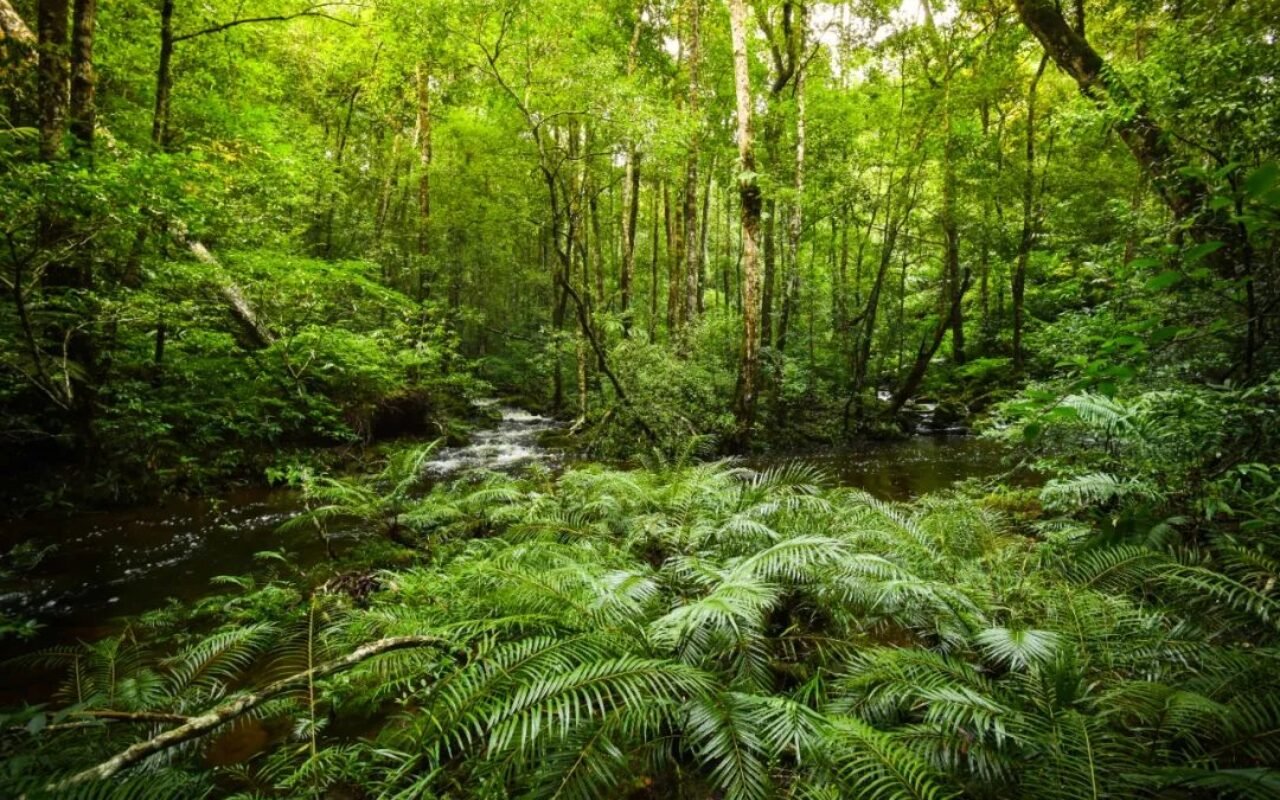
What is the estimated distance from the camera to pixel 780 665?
109 inches

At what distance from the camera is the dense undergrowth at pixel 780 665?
1.84 metres

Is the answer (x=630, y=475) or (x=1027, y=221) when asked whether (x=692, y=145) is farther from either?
(x=1027, y=221)

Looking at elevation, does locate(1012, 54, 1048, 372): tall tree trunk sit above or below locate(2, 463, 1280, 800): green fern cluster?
above

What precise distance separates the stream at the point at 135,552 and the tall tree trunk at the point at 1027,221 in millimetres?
8551

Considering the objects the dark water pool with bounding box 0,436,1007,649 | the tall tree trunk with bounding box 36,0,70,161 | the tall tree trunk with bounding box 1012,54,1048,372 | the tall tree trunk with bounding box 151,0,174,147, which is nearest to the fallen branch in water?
the dark water pool with bounding box 0,436,1007,649

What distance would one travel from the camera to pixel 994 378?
17156 millimetres

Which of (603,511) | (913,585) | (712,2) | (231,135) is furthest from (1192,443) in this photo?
(712,2)

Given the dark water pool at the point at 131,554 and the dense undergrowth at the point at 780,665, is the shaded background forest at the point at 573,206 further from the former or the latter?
the dense undergrowth at the point at 780,665

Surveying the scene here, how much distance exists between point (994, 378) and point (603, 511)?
17319 mm

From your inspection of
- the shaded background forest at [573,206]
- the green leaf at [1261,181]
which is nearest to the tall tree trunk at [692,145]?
the shaded background forest at [573,206]

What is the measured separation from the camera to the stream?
184 inches

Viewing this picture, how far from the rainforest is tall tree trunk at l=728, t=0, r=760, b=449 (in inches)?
4.2

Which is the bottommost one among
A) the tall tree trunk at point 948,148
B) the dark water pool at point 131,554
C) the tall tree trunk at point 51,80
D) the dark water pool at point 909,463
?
the dark water pool at point 131,554

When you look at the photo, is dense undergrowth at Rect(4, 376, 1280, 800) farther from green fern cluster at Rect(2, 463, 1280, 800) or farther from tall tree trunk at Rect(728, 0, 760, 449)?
tall tree trunk at Rect(728, 0, 760, 449)
